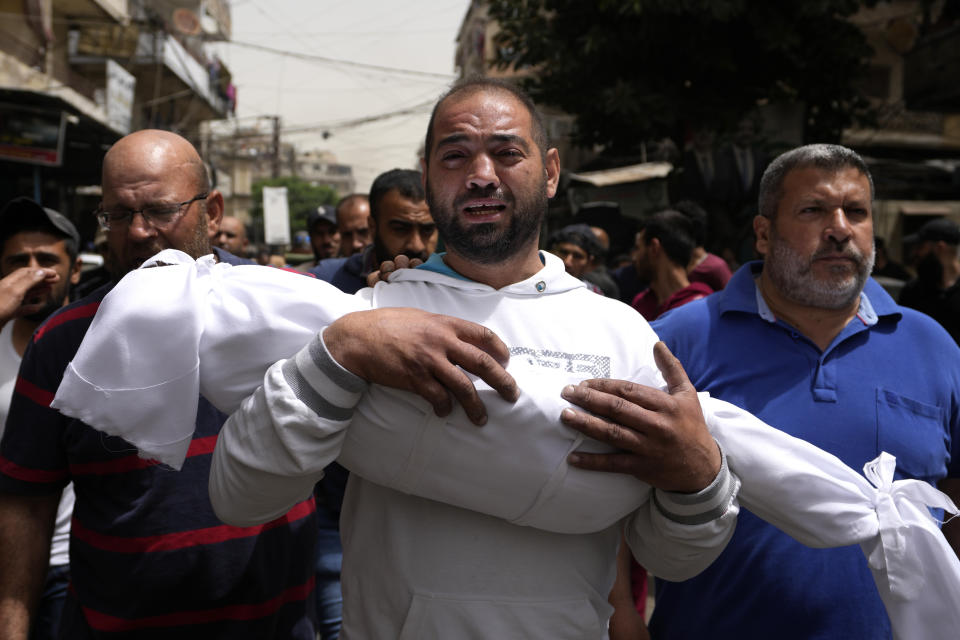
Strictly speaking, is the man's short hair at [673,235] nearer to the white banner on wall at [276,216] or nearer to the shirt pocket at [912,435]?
the shirt pocket at [912,435]

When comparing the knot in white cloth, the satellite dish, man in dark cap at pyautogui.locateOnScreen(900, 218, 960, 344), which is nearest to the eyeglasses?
the knot in white cloth

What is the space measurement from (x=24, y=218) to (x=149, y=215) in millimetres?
1403

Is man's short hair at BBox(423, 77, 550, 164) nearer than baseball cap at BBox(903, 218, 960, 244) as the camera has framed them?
Yes

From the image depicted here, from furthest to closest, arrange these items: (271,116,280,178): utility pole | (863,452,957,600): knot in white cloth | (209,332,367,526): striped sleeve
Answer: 1. (271,116,280,178): utility pole
2. (863,452,957,600): knot in white cloth
3. (209,332,367,526): striped sleeve

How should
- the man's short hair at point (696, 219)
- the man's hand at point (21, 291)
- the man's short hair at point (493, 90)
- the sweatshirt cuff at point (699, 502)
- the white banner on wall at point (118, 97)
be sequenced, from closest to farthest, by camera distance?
the sweatshirt cuff at point (699, 502) < the man's short hair at point (493, 90) < the man's hand at point (21, 291) < the man's short hair at point (696, 219) < the white banner on wall at point (118, 97)

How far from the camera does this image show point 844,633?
2045 millimetres

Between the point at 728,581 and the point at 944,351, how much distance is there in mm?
912

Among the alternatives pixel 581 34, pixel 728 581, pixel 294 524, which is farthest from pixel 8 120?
pixel 728 581

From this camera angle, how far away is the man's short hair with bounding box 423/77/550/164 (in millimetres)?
1737

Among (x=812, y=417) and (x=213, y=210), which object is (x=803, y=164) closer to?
(x=812, y=417)

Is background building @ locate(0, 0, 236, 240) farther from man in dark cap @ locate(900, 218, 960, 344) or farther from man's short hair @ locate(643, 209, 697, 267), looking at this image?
man in dark cap @ locate(900, 218, 960, 344)

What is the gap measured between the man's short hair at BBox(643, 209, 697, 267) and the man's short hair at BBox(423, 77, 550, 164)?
320cm

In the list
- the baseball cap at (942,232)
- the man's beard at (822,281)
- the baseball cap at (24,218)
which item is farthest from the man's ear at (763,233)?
the baseball cap at (942,232)

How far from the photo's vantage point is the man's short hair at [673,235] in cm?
485
